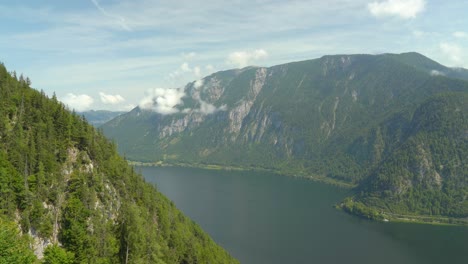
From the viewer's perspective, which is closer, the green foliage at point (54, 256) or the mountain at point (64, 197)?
the green foliage at point (54, 256)

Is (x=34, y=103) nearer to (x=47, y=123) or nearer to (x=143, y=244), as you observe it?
(x=47, y=123)

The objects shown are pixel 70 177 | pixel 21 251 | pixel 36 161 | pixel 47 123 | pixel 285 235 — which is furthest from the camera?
pixel 285 235

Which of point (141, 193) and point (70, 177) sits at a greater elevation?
point (70, 177)

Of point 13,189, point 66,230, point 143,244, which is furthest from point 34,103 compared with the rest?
point 143,244

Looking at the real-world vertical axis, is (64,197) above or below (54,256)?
above

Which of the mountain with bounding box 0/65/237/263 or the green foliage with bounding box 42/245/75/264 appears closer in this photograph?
the green foliage with bounding box 42/245/75/264

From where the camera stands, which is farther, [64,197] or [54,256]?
[64,197]

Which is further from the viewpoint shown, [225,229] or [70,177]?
[225,229]

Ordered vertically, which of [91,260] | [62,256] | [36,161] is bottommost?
[91,260]
